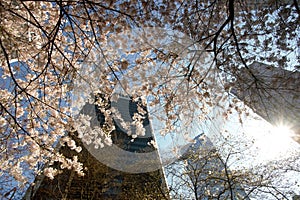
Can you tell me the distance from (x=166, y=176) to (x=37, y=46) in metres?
6.11

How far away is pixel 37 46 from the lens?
8.27 feet

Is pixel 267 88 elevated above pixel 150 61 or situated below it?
above

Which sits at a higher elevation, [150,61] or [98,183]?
[150,61]

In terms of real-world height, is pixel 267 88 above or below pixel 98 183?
above

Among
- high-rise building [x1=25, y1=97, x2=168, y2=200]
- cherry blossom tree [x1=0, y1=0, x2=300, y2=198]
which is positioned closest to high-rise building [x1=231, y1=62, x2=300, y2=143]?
cherry blossom tree [x1=0, y1=0, x2=300, y2=198]

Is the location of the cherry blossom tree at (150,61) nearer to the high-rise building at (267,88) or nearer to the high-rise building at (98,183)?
the high-rise building at (267,88)

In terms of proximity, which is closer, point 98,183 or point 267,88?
point 267,88

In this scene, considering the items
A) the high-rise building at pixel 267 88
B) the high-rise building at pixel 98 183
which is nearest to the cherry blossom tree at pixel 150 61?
the high-rise building at pixel 267 88

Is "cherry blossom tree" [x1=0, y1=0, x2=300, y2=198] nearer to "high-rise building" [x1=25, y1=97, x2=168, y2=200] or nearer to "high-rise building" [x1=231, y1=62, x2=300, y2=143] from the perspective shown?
"high-rise building" [x1=231, y1=62, x2=300, y2=143]

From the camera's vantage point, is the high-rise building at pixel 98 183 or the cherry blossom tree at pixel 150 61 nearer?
the cherry blossom tree at pixel 150 61

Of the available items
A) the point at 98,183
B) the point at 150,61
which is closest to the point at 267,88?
the point at 150,61

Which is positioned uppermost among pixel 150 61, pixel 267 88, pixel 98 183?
pixel 267 88

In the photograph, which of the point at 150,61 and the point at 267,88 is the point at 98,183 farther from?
the point at 267,88

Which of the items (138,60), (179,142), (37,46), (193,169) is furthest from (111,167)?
(37,46)
